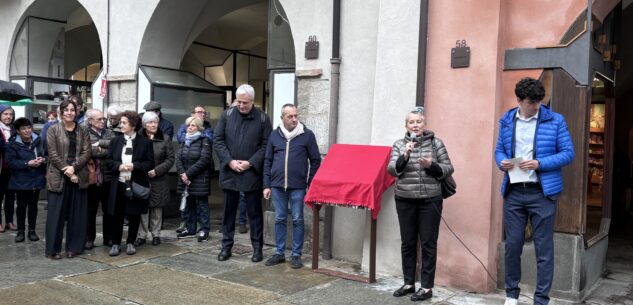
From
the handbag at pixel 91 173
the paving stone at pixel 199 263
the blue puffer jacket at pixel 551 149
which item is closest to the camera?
the blue puffer jacket at pixel 551 149

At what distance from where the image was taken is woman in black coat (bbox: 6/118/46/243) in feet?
24.7

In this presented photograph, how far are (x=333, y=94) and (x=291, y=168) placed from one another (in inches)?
44.0

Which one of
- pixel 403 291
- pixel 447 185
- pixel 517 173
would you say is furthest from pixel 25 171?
pixel 517 173

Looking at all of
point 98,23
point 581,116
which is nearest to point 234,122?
point 581,116

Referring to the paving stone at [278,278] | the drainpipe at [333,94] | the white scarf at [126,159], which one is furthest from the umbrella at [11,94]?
the drainpipe at [333,94]

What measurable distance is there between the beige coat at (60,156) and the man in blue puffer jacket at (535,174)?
460 centimetres

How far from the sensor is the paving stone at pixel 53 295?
500 centimetres

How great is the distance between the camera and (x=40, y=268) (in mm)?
6164

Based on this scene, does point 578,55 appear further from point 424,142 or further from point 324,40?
point 324,40

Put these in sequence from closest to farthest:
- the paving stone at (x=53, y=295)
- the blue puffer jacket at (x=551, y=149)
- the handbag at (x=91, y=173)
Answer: the blue puffer jacket at (x=551, y=149) → the paving stone at (x=53, y=295) → the handbag at (x=91, y=173)

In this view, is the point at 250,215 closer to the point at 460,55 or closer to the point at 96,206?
the point at 96,206

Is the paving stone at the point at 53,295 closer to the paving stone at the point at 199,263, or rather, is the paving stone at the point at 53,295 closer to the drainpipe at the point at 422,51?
the paving stone at the point at 199,263

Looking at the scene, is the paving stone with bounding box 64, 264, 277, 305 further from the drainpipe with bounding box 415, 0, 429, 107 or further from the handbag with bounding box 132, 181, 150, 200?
the drainpipe with bounding box 415, 0, 429, 107

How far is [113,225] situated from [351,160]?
301 cm
